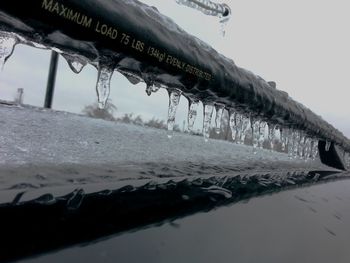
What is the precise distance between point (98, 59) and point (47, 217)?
357 mm

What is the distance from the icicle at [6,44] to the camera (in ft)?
2.31

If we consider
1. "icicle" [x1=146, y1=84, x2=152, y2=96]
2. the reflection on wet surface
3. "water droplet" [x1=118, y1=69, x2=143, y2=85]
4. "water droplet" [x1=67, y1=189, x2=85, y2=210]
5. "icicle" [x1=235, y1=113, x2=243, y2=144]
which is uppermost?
"water droplet" [x1=118, y1=69, x2=143, y2=85]

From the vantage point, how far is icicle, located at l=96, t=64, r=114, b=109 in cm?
88

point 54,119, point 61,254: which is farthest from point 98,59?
point 54,119

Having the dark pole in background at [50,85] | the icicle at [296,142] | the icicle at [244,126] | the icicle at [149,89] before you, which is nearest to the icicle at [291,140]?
the icicle at [296,142]

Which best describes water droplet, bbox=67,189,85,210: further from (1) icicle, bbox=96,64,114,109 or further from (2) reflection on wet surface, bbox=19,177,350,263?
(1) icicle, bbox=96,64,114,109

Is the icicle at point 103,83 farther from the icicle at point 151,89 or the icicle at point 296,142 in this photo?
the icicle at point 296,142

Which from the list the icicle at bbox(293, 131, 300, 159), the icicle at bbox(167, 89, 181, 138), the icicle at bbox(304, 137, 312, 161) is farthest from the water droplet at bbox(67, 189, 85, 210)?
the icicle at bbox(304, 137, 312, 161)

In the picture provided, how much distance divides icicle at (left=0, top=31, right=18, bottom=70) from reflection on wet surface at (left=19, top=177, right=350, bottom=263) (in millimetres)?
417

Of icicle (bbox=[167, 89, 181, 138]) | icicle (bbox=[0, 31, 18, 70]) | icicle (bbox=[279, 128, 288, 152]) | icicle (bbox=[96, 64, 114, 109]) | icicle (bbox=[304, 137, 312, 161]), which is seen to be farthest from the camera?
icicle (bbox=[304, 137, 312, 161])

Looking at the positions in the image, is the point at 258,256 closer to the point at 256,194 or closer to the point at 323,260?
the point at 323,260

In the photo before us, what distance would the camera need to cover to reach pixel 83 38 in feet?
2.21

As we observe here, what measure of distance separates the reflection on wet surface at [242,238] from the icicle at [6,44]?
1.37 ft

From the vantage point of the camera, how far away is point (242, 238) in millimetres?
732
